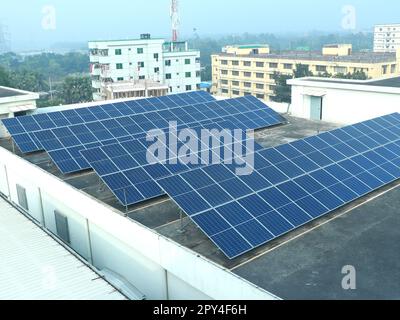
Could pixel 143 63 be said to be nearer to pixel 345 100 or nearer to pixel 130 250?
pixel 345 100

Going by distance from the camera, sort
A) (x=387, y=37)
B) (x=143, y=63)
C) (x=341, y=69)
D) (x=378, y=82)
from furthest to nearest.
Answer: (x=387, y=37), (x=341, y=69), (x=143, y=63), (x=378, y=82)

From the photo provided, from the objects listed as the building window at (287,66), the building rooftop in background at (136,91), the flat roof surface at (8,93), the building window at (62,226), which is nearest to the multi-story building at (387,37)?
the building window at (287,66)

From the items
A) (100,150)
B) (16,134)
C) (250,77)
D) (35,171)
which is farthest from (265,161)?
(250,77)


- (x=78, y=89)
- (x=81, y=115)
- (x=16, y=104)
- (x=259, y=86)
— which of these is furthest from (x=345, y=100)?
(x=78, y=89)

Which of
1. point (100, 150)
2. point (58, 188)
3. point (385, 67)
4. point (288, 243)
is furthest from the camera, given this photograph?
point (385, 67)

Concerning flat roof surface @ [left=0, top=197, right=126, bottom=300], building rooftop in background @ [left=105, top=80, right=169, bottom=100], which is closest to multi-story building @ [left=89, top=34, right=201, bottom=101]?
building rooftop in background @ [left=105, top=80, right=169, bottom=100]
